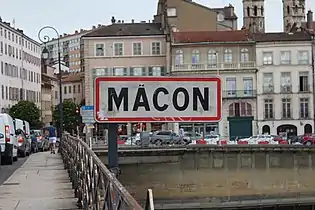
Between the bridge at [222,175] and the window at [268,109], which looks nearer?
the bridge at [222,175]

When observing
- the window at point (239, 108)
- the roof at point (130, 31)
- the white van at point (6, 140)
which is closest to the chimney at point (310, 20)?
the window at point (239, 108)

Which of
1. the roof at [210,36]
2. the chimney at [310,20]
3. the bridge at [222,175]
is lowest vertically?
the bridge at [222,175]

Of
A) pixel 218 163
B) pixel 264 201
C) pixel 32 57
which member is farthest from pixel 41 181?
pixel 32 57

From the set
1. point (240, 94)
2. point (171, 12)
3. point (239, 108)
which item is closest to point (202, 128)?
point (239, 108)

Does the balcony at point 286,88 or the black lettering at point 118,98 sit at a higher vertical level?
the balcony at point 286,88

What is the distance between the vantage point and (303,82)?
286 feet

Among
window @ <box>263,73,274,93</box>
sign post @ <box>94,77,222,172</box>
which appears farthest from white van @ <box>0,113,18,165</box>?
window @ <box>263,73,274,93</box>

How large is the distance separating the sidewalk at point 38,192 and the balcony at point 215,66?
6505 centimetres

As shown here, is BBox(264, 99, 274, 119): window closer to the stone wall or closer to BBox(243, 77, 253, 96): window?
BBox(243, 77, 253, 96): window

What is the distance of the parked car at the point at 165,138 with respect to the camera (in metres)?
73.6

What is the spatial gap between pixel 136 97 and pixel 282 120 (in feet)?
262

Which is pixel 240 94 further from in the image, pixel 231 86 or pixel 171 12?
pixel 171 12

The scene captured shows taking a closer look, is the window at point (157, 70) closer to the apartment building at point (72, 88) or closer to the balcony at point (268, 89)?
the balcony at point (268, 89)

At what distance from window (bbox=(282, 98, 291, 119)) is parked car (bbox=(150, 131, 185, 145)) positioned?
1720cm
